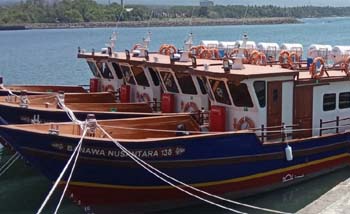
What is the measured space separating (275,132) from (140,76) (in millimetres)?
5504

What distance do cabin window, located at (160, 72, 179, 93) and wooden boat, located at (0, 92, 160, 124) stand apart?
89 centimetres

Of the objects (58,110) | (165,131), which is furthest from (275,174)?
(58,110)

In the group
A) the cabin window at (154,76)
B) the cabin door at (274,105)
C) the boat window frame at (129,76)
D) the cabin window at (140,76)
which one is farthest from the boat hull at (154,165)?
the boat window frame at (129,76)

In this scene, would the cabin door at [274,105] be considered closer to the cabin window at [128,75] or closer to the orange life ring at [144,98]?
the orange life ring at [144,98]

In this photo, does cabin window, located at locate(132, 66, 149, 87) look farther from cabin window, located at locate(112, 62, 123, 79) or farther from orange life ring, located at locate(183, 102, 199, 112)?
orange life ring, located at locate(183, 102, 199, 112)

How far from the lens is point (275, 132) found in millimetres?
15531

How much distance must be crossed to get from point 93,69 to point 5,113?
198 inches

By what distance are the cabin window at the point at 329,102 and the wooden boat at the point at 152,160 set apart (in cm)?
167

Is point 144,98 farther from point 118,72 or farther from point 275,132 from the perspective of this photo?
point 275,132

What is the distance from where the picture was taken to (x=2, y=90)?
20.1 meters

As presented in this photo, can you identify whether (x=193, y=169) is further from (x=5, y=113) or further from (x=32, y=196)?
(x=5, y=113)

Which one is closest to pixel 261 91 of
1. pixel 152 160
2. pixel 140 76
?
pixel 152 160

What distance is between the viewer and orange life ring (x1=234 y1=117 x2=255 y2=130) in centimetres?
1541

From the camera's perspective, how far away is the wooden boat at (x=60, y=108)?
17031 millimetres
